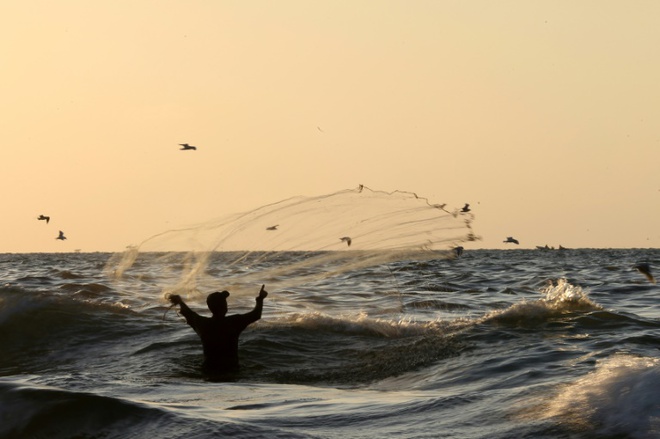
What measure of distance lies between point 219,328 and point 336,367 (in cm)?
207

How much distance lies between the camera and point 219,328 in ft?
44.2

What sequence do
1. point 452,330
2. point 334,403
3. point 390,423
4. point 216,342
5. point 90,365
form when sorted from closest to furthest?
point 390,423 < point 334,403 < point 216,342 < point 90,365 < point 452,330

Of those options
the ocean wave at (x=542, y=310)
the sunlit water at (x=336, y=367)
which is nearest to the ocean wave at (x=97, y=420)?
the sunlit water at (x=336, y=367)

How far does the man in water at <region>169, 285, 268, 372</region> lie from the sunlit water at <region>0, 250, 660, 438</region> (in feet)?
1.18

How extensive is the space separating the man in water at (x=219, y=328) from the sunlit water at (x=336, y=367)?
1.18 ft

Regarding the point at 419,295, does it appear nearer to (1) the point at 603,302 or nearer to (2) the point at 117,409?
(1) the point at 603,302

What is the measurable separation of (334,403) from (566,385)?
2.57m

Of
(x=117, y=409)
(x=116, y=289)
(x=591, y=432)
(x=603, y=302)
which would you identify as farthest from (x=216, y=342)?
(x=116, y=289)

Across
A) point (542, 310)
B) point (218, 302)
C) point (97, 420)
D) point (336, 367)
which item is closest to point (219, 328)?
point (218, 302)

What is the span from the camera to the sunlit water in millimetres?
9117

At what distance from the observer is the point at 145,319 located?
65.4ft

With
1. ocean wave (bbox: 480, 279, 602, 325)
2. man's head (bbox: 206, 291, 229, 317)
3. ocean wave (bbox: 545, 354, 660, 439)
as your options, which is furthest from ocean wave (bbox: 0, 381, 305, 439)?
ocean wave (bbox: 480, 279, 602, 325)

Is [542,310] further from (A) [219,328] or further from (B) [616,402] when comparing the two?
(B) [616,402]

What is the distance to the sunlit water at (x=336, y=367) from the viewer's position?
9117 millimetres
